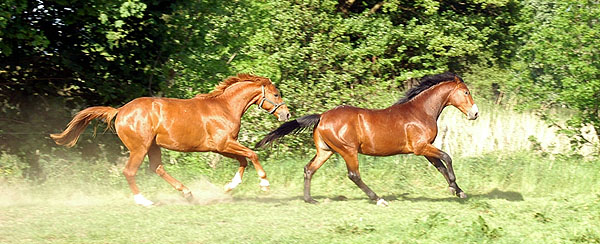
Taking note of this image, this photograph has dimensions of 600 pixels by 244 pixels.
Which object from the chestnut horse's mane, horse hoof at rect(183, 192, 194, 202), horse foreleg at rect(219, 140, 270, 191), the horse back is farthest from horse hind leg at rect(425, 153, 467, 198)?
horse hoof at rect(183, 192, 194, 202)

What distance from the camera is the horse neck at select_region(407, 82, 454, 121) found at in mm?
10312

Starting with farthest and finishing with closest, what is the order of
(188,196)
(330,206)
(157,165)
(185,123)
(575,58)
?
1. (575,58)
2. (157,165)
3. (188,196)
4. (185,123)
5. (330,206)

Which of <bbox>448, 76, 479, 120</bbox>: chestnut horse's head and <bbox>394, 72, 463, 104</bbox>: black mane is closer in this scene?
<bbox>448, 76, 479, 120</bbox>: chestnut horse's head

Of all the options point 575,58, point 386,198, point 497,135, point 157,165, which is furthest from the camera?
point 497,135

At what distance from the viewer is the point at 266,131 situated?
1408 centimetres

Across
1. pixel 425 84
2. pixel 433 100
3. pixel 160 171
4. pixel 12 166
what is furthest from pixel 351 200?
pixel 12 166

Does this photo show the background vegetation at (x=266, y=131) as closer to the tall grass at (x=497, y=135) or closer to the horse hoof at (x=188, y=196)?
the tall grass at (x=497, y=135)

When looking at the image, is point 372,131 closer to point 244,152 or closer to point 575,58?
point 244,152

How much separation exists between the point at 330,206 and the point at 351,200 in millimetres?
829

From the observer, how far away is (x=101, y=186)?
11742 mm

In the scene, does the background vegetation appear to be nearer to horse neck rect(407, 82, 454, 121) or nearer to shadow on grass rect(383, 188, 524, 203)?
shadow on grass rect(383, 188, 524, 203)

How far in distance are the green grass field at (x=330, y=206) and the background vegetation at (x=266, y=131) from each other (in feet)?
0.12

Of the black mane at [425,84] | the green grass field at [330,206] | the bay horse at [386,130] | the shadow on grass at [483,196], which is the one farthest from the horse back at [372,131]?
the shadow on grass at [483,196]

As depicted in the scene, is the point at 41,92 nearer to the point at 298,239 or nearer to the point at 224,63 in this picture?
the point at 224,63
